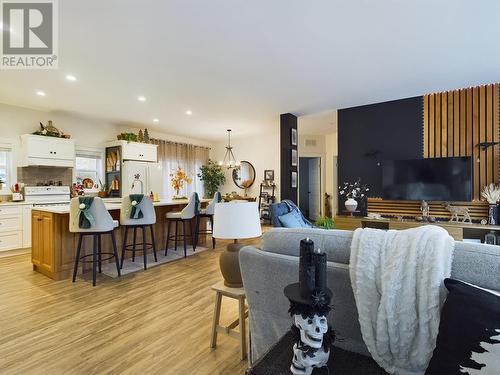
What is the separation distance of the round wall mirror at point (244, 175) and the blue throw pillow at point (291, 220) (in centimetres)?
543

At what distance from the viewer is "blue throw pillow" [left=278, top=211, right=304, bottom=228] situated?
2714mm

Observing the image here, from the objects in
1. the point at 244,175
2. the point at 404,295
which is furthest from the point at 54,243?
the point at 244,175

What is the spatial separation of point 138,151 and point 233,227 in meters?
5.26

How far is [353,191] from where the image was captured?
17.1 feet

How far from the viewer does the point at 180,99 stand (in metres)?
4.68

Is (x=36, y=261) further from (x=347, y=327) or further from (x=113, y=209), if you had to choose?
(x=347, y=327)

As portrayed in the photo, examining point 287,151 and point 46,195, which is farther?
point 287,151

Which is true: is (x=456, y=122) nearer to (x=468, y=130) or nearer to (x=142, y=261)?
(x=468, y=130)

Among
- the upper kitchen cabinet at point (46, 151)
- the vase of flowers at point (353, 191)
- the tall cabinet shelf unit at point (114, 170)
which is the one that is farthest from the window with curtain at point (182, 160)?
the vase of flowers at point (353, 191)

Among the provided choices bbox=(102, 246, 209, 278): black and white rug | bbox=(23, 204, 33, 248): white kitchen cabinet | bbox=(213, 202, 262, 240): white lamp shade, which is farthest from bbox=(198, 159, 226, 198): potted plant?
bbox=(213, 202, 262, 240): white lamp shade

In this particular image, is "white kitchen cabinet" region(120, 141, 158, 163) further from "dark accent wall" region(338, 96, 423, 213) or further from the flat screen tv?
the flat screen tv

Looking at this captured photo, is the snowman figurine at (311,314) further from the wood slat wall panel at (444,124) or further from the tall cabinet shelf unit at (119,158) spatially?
the tall cabinet shelf unit at (119,158)

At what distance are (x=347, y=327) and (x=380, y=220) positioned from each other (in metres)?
3.91

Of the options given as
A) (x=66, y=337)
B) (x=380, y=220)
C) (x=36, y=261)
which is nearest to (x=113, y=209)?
(x=36, y=261)
